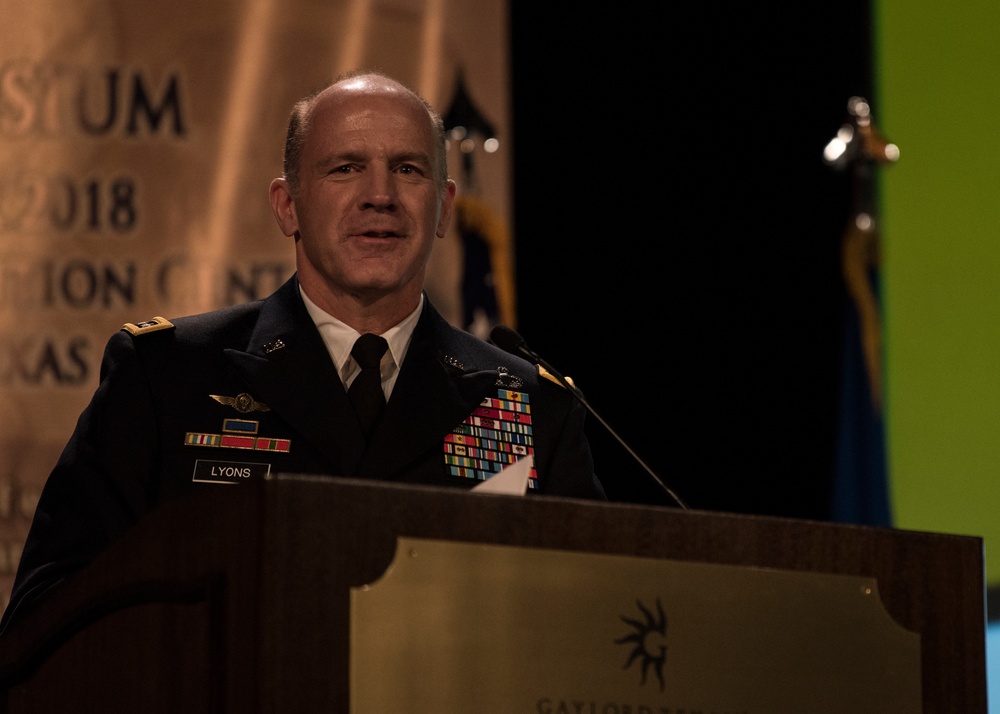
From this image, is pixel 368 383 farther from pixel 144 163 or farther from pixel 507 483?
pixel 144 163

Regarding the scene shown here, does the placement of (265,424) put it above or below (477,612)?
above

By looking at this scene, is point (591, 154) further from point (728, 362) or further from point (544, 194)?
point (728, 362)

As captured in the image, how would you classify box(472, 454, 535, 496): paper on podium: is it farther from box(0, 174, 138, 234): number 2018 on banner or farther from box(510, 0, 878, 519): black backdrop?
box(510, 0, 878, 519): black backdrop

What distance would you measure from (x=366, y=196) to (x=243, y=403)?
0.36 m

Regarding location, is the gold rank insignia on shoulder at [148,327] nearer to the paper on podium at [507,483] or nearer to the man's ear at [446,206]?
the man's ear at [446,206]

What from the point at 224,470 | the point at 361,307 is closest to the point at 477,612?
the point at 224,470

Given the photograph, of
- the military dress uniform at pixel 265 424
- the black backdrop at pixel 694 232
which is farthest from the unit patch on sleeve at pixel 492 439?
the black backdrop at pixel 694 232

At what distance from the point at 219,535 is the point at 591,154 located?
2969mm

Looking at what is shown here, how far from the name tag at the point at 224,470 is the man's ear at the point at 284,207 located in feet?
1.56

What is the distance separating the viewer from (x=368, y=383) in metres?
2.06

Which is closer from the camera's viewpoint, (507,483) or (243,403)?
(507,483)

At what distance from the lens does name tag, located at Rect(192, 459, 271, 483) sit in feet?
6.21

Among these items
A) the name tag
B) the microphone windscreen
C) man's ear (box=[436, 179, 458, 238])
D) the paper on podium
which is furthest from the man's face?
the paper on podium

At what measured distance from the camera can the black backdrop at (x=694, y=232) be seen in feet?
13.3
